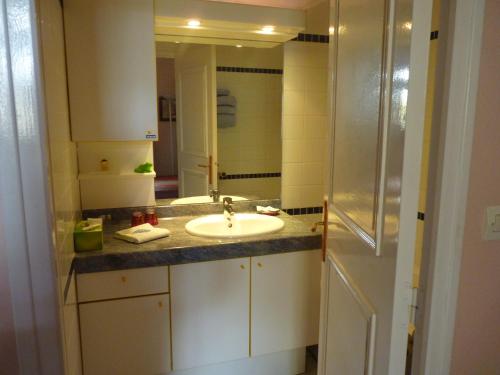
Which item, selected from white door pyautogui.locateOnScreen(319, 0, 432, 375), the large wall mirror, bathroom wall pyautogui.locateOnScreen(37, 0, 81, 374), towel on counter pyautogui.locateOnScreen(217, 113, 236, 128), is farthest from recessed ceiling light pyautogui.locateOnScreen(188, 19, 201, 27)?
white door pyautogui.locateOnScreen(319, 0, 432, 375)

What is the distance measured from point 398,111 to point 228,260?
1192 millimetres

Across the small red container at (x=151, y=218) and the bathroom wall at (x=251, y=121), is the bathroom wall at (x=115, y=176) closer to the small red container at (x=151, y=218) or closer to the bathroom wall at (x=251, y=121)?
the small red container at (x=151, y=218)

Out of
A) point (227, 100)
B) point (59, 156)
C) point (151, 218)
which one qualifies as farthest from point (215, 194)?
point (59, 156)

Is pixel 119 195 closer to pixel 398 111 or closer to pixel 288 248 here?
pixel 288 248

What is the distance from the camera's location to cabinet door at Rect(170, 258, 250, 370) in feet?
5.87

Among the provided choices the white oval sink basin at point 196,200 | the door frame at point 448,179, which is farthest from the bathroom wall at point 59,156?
the door frame at point 448,179

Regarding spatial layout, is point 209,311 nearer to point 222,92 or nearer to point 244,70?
point 222,92

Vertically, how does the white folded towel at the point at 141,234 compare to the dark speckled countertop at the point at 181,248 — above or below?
above

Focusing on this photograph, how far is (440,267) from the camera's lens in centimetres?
Result: 93

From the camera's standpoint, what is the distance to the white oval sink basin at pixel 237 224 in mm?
1976

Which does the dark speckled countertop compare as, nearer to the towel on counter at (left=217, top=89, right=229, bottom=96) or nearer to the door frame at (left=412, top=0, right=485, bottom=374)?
the towel on counter at (left=217, top=89, right=229, bottom=96)

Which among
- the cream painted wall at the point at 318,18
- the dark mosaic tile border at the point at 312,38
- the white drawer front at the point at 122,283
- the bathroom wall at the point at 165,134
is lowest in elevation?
the white drawer front at the point at 122,283

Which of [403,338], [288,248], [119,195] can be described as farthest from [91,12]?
[403,338]

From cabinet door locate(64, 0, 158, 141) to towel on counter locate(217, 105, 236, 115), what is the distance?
439mm
